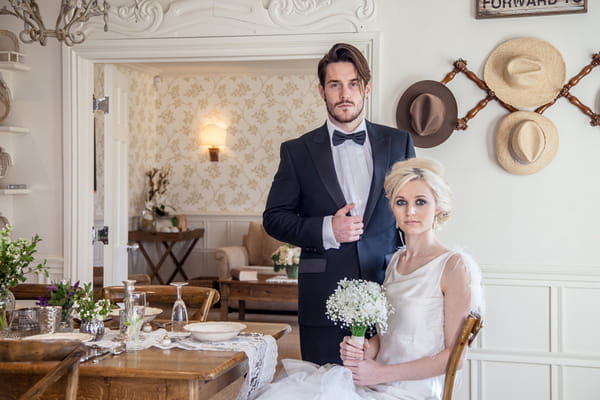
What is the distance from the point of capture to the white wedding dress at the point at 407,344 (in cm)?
223

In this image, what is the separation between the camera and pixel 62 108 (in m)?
4.33

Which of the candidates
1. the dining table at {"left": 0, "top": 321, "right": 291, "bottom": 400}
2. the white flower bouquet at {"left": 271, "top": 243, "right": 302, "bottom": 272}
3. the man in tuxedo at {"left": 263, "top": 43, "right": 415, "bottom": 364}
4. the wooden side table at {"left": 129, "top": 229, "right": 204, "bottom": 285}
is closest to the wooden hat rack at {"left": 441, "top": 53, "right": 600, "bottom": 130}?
the man in tuxedo at {"left": 263, "top": 43, "right": 415, "bottom": 364}

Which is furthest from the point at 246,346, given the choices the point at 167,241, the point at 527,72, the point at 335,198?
the point at 167,241

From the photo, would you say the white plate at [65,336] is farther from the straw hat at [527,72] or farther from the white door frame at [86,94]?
the straw hat at [527,72]

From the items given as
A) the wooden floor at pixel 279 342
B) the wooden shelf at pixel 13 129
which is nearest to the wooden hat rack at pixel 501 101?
the wooden floor at pixel 279 342

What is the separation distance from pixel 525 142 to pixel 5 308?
2.50 meters

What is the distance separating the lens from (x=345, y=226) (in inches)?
102

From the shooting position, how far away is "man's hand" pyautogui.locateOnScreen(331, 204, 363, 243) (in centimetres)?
259

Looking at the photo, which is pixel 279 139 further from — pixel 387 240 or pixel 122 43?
pixel 387 240

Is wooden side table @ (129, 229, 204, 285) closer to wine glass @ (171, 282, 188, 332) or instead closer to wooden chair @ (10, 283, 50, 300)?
wooden chair @ (10, 283, 50, 300)

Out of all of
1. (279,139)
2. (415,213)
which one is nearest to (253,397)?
(415,213)

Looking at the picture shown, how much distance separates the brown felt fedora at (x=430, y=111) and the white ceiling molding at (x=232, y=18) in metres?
0.46

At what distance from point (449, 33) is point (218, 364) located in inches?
92.4

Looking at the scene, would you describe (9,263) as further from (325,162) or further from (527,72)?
(527,72)
